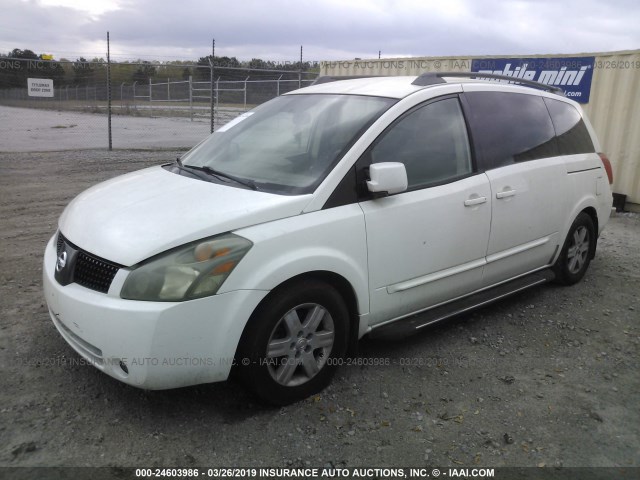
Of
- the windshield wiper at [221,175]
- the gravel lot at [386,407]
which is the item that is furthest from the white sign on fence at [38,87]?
the windshield wiper at [221,175]

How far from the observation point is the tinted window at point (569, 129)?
186 inches

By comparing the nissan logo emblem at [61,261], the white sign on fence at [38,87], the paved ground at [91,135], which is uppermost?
the white sign on fence at [38,87]

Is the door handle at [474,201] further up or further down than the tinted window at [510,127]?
further down

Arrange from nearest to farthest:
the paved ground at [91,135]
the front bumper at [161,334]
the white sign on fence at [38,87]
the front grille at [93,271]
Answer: the front bumper at [161,334]
the front grille at [93,271]
the white sign on fence at [38,87]
the paved ground at [91,135]

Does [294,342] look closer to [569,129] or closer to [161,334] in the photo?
[161,334]

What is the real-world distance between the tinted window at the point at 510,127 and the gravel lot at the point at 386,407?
4.16ft

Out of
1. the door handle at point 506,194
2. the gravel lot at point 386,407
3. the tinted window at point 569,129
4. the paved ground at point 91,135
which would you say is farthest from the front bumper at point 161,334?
the paved ground at point 91,135

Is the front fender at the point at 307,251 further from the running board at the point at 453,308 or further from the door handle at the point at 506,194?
the door handle at the point at 506,194

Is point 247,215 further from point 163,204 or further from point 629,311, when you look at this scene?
point 629,311

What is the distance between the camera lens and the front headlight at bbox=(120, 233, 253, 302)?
2.65m

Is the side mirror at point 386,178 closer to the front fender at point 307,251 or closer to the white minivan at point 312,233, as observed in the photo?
the white minivan at point 312,233

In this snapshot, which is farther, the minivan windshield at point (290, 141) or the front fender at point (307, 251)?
Result: the minivan windshield at point (290, 141)

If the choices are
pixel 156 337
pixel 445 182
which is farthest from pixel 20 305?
pixel 445 182

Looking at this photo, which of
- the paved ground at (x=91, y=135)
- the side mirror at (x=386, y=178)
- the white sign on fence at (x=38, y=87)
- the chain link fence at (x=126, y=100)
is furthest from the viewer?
the chain link fence at (x=126, y=100)
